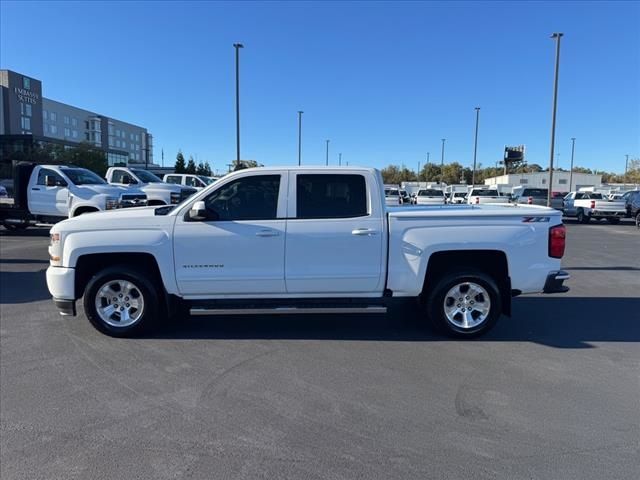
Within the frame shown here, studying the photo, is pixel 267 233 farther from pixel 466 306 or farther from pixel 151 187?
pixel 151 187

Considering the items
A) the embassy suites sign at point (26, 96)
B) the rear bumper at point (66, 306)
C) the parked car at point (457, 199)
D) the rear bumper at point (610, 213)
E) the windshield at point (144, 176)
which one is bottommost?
the rear bumper at point (66, 306)

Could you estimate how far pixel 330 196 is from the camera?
551cm

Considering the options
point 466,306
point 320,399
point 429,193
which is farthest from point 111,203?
point 429,193

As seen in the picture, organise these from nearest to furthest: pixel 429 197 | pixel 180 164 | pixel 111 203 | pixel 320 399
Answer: pixel 320 399 < pixel 111 203 < pixel 429 197 < pixel 180 164

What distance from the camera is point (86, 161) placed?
59.9m

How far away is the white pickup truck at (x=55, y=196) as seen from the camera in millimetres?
13898

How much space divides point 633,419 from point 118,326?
510 cm

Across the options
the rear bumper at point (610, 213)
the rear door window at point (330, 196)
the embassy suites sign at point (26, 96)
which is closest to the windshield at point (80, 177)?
the rear door window at point (330, 196)

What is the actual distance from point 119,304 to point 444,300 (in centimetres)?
375

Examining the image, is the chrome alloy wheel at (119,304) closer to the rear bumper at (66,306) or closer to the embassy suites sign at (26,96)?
the rear bumper at (66,306)

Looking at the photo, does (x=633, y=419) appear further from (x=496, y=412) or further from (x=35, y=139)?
(x=35, y=139)

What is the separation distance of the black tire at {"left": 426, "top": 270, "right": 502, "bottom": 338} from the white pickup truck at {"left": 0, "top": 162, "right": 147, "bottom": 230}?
36.4 feet

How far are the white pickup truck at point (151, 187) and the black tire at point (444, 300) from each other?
12.7m

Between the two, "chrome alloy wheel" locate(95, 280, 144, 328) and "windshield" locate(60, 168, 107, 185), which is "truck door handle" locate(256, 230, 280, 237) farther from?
"windshield" locate(60, 168, 107, 185)
